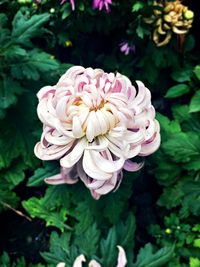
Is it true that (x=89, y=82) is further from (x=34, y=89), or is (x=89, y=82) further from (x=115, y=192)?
(x=34, y=89)

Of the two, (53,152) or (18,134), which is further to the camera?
(18,134)

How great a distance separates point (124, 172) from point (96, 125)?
0.30 metres

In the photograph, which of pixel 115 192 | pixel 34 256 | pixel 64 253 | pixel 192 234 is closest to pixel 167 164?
pixel 192 234

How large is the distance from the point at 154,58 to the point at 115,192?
86 cm

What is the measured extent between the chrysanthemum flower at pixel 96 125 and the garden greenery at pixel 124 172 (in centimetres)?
18

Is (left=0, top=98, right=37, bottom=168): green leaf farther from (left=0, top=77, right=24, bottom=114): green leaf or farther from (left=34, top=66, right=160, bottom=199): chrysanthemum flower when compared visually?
(left=34, top=66, right=160, bottom=199): chrysanthemum flower

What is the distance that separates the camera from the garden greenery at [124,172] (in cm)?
157

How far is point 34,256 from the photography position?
2262mm

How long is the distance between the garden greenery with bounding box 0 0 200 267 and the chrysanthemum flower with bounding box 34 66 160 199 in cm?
18

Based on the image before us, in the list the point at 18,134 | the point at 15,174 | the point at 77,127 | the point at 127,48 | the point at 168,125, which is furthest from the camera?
the point at 127,48

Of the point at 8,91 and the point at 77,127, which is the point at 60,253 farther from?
the point at 8,91

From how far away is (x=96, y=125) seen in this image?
1.30 meters

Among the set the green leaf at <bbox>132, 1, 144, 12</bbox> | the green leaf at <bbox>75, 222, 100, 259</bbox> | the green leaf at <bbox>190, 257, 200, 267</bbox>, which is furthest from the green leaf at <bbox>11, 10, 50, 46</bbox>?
the green leaf at <bbox>190, 257, 200, 267</bbox>

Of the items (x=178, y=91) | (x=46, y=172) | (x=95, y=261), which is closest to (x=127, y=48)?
(x=178, y=91)
